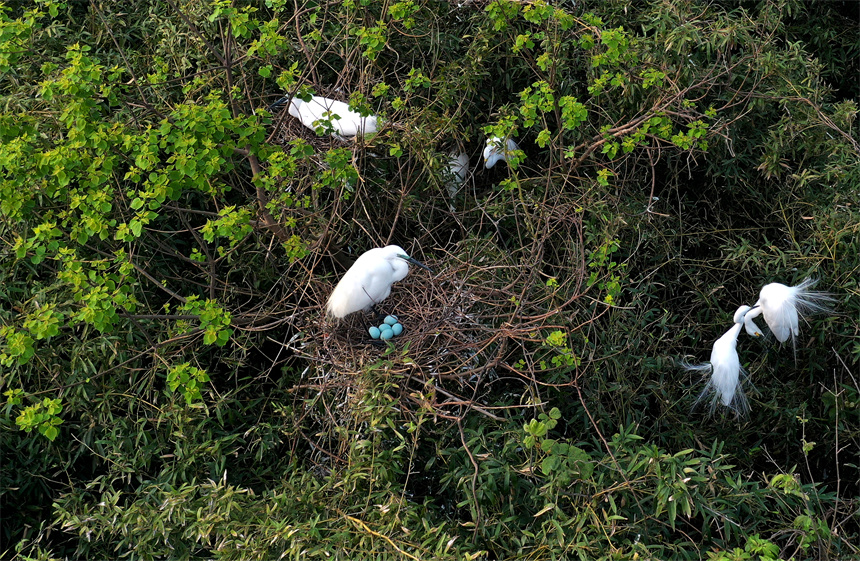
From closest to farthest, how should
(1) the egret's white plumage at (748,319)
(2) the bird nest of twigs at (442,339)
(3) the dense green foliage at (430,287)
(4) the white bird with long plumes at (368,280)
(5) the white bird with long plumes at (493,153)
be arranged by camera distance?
(3) the dense green foliage at (430,287) < (2) the bird nest of twigs at (442,339) < (4) the white bird with long plumes at (368,280) < (1) the egret's white plumage at (748,319) < (5) the white bird with long plumes at (493,153)

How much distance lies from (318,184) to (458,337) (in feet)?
2.30

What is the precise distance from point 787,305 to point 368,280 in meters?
1.49

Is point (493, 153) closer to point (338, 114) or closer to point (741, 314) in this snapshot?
point (338, 114)

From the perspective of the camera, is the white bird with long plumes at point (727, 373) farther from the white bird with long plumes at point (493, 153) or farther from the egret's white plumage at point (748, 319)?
the white bird with long plumes at point (493, 153)

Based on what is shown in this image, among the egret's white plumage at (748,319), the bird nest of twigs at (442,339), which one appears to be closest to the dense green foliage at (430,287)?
the bird nest of twigs at (442,339)

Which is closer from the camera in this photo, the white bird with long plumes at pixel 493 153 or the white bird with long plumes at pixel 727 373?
the white bird with long plumes at pixel 727 373

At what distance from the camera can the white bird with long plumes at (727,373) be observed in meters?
3.05

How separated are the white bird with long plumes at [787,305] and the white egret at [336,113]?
163 centimetres

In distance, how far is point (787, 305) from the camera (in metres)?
2.95

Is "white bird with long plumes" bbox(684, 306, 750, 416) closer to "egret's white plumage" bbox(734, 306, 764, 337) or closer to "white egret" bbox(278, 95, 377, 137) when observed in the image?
"egret's white plumage" bbox(734, 306, 764, 337)

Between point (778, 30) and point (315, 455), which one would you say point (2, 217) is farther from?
point (778, 30)

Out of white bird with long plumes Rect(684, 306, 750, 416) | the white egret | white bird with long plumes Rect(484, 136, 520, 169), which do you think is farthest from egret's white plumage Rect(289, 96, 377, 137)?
white bird with long plumes Rect(684, 306, 750, 416)

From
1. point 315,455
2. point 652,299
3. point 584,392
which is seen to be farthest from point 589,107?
point 315,455

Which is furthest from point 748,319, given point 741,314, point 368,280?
point 368,280
